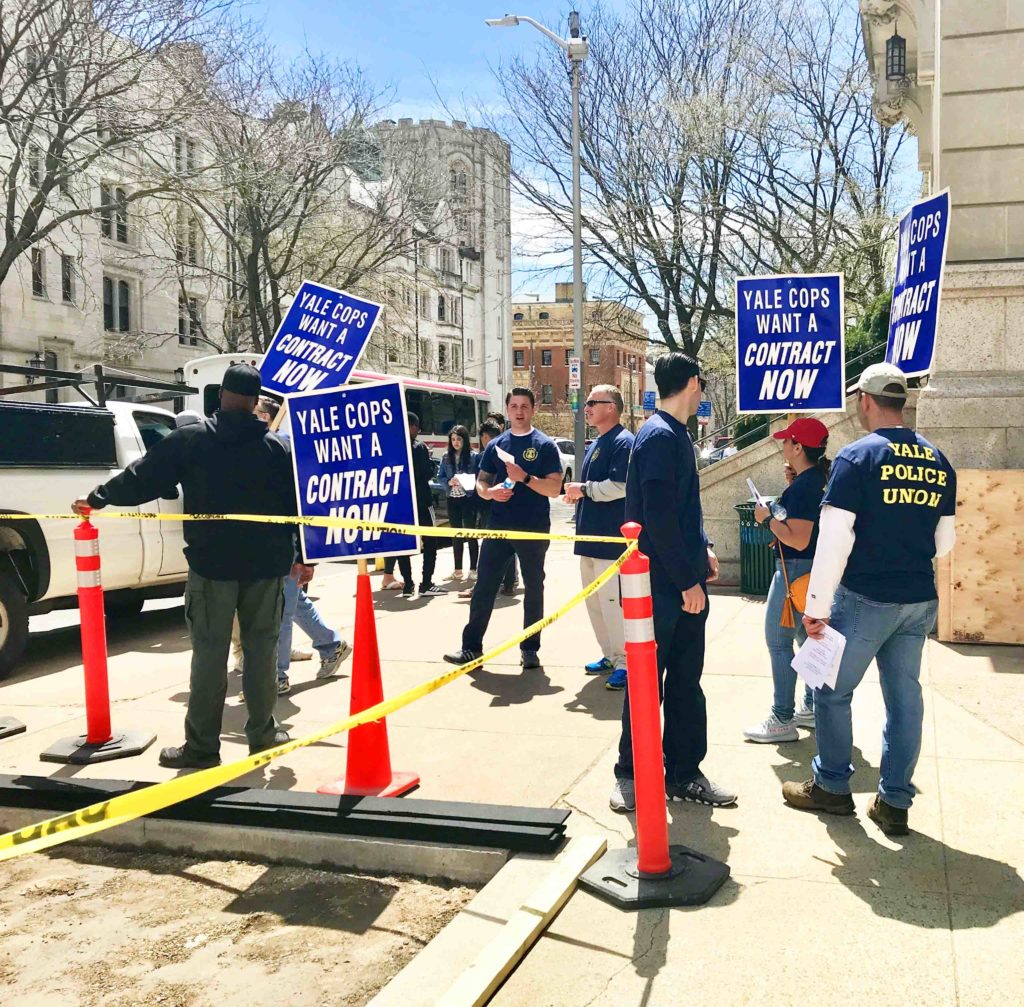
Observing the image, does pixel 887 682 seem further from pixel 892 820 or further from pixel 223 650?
pixel 223 650

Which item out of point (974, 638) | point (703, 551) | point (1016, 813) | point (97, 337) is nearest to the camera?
point (1016, 813)

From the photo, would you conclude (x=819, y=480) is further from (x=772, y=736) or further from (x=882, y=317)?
(x=882, y=317)

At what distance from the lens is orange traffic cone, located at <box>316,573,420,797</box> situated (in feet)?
15.0

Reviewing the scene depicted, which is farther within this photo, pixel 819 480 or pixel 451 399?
pixel 451 399

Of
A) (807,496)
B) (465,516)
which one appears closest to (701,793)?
(807,496)

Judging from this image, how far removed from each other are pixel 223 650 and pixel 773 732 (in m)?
2.87

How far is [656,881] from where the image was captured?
364cm

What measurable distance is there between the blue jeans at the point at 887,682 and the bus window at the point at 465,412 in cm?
2800

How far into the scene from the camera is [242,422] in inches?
206

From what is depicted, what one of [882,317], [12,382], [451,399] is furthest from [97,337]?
[882,317]

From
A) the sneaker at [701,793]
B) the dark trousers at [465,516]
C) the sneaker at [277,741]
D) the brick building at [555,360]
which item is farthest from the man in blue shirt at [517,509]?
the brick building at [555,360]

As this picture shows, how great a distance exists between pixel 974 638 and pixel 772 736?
3.17 m

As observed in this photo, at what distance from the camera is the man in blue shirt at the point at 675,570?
4.37m

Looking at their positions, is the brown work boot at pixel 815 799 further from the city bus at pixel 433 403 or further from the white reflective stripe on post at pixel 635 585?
the city bus at pixel 433 403
